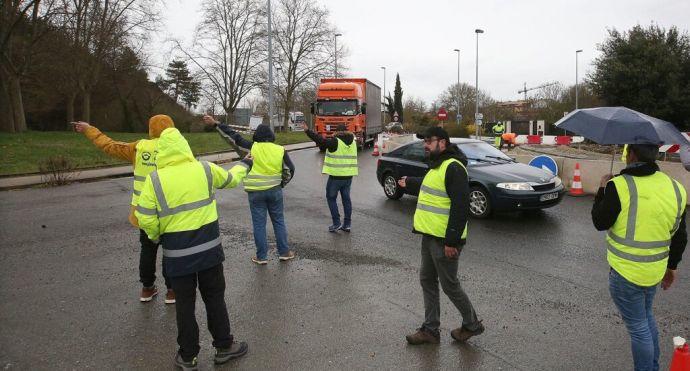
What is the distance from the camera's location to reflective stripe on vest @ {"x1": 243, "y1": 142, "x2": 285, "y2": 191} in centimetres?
621

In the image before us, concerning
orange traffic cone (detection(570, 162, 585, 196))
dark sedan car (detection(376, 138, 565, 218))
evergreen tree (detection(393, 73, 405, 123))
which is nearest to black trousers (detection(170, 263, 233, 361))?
dark sedan car (detection(376, 138, 565, 218))

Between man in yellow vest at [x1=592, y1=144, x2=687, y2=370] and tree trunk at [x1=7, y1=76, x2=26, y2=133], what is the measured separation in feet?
97.4

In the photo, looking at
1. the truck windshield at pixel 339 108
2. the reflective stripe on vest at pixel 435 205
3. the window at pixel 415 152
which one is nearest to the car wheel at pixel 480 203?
the window at pixel 415 152

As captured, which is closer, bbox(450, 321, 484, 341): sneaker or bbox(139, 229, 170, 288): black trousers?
bbox(450, 321, 484, 341): sneaker

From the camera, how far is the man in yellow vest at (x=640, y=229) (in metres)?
3.20

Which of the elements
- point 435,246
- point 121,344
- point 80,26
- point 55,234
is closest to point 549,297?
point 435,246

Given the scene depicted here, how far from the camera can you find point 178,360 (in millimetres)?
3771

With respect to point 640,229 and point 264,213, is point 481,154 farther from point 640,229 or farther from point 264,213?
point 640,229

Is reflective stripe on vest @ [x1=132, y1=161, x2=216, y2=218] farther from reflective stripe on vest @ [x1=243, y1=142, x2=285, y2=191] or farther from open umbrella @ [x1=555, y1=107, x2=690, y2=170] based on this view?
open umbrella @ [x1=555, y1=107, x2=690, y2=170]

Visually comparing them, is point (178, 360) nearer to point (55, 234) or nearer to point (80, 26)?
point (55, 234)

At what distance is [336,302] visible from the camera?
16.8ft

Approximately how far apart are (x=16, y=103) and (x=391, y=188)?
24.0 metres

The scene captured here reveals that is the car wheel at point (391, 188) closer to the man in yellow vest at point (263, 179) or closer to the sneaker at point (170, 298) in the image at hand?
the man in yellow vest at point (263, 179)

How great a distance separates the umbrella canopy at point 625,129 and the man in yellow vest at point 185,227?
9.07ft
